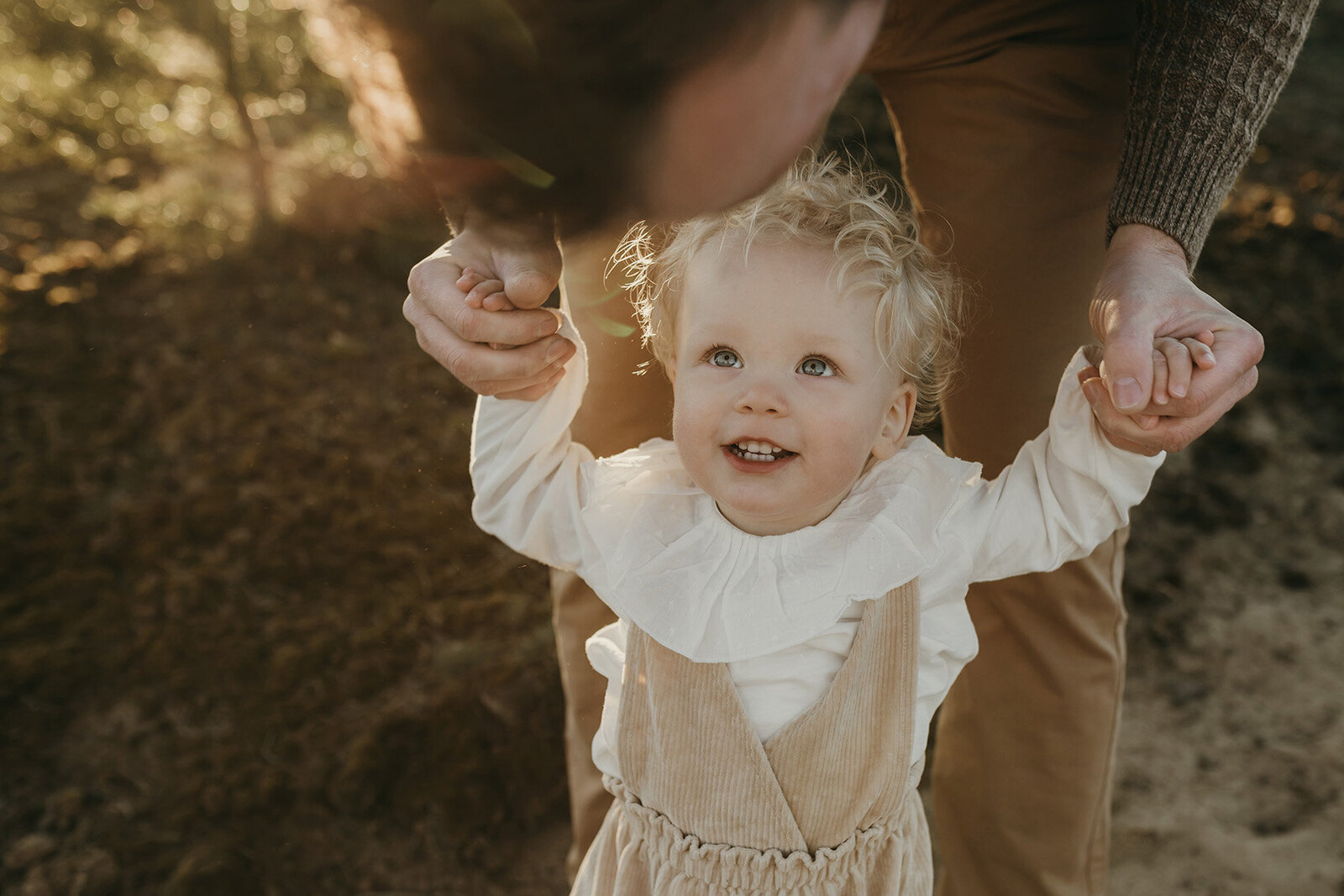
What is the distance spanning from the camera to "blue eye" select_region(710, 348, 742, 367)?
103cm

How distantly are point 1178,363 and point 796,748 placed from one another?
20.2 inches

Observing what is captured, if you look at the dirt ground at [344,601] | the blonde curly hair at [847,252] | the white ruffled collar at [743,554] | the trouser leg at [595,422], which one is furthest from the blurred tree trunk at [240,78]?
the white ruffled collar at [743,554]

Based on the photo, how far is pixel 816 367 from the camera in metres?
1.02

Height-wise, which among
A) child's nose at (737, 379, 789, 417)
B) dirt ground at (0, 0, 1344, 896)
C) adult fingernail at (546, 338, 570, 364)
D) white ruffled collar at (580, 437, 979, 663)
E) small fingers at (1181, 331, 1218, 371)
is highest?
small fingers at (1181, 331, 1218, 371)

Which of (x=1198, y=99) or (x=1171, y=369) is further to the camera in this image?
(x=1198, y=99)

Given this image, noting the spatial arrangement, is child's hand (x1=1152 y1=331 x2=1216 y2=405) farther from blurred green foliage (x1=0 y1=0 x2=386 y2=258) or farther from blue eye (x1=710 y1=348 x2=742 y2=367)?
blurred green foliage (x1=0 y1=0 x2=386 y2=258)

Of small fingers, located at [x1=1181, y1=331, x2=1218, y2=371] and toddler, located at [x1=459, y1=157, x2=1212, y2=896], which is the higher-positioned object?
small fingers, located at [x1=1181, y1=331, x2=1218, y2=371]

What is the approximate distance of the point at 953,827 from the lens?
1557mm

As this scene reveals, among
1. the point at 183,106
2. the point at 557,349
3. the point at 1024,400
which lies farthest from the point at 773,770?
the point at 183,106

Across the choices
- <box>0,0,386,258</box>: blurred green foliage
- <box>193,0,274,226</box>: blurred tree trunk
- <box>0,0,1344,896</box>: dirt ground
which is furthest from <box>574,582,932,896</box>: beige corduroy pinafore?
<box>193,0,274,226</box>: blurred tree trunk

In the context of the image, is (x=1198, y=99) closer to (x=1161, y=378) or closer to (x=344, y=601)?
(x=1161, y=378)

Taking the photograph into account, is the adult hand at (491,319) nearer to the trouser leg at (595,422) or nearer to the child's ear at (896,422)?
the trouser leg at (595,422)

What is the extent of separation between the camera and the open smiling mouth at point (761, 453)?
3.30 feet

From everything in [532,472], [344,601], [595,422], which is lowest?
[344,601]
